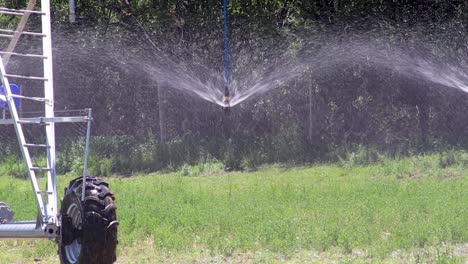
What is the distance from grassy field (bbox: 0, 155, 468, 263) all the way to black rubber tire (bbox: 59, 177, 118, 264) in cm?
238

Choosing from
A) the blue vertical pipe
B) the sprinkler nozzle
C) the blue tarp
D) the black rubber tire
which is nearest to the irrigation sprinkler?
the black rubber tire

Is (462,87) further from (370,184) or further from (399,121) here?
(370,184)

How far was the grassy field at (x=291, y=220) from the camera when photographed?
330 inches

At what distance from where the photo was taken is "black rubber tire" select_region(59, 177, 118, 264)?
5.61 metres

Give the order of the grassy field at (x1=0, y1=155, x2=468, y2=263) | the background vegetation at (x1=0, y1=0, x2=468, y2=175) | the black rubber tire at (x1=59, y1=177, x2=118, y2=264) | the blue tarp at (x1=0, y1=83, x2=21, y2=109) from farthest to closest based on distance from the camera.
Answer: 1. the background vegetation at (x1=0, y1=0, x2=468, y2=175)
2. the grassy field at (x1=0, y1=155, x2=468, y2=263)
3. the blue tarp at (x1=0, y1=83, x2=21, y2=109)
4. the black rubber tire at (x1=59, y1=177, x2=118, y2=264)

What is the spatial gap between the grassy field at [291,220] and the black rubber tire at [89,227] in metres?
2.38

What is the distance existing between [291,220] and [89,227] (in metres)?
4.28

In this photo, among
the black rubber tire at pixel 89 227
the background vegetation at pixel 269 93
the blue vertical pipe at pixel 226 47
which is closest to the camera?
the black rubber tire at pixel 89 227

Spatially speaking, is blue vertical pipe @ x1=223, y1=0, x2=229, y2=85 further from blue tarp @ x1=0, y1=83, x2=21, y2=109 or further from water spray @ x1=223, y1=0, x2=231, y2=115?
blue tarp @ x1=0, y1=83, x2=21, y2=109

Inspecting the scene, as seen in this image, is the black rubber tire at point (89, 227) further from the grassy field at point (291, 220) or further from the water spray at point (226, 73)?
the water spray at point (226, 73)

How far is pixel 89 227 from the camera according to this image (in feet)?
18.3

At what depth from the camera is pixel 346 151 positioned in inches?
644

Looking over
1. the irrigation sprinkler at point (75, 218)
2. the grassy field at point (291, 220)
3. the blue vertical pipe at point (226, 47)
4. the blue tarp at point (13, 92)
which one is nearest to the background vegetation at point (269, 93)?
the blue vertical pipe at point (226, 47)

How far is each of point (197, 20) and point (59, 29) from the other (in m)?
3.23
